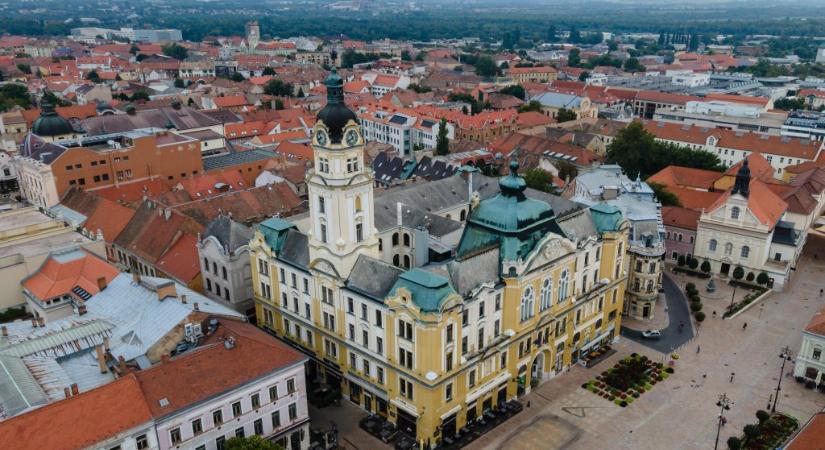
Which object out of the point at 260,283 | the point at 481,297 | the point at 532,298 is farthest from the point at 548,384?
the point at 260,283

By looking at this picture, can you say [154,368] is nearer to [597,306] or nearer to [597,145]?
[597,306]

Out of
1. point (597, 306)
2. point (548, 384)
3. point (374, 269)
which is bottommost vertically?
point (548, 384)

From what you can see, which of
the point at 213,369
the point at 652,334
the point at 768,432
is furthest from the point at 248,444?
the point at 652,334

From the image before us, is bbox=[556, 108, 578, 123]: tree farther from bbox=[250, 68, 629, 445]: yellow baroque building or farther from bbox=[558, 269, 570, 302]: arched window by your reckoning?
bbox=[558, 269, 570, 302]: arched window

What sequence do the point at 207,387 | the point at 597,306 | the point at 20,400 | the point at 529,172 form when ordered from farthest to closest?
the point at 529,172, the point at 597,306, the point at 207,387, the point at 20,400

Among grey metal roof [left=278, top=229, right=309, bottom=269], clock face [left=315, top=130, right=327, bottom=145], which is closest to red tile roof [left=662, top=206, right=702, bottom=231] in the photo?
grey metal roof [left=278, top=229, right=309, bottom=269]

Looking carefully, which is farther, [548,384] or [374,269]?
[548,384]

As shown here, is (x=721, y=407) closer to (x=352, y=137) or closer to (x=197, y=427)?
(x=352, y=137)
